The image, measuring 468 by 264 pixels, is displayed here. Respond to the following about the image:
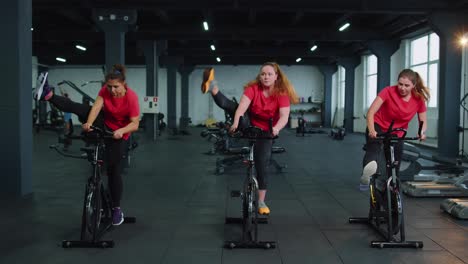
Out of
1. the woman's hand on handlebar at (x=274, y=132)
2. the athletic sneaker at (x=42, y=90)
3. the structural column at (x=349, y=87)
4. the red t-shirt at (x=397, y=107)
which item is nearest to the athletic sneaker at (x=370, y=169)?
the red t-shirt at (x=397, y=107)

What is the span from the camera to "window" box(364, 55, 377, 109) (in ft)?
61.8

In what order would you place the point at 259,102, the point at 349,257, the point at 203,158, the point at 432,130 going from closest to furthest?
the point at 349,257
the point at 259,102
the point at 203,158
the point at 432,130

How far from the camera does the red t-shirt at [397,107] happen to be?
371cm

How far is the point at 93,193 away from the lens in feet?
11.4

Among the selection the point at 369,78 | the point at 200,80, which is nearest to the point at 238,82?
the point at 200,80

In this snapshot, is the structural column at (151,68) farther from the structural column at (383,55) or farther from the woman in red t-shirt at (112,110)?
the woman in red t-shirt at (112,110)

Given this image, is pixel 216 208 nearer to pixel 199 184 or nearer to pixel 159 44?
pixel 199 184

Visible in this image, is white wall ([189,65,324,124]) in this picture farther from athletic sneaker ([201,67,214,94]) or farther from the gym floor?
athletic sneaker ([201,67,214,94])

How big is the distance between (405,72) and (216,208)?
94.4 inches

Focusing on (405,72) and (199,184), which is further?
(199,184)

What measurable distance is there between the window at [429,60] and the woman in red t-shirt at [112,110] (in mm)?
10783

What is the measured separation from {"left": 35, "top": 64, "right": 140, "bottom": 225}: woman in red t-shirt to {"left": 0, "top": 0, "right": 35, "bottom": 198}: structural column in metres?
1.81

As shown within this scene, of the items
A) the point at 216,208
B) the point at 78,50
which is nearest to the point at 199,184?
the point at 216,208

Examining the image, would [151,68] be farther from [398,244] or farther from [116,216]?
[398,244]
